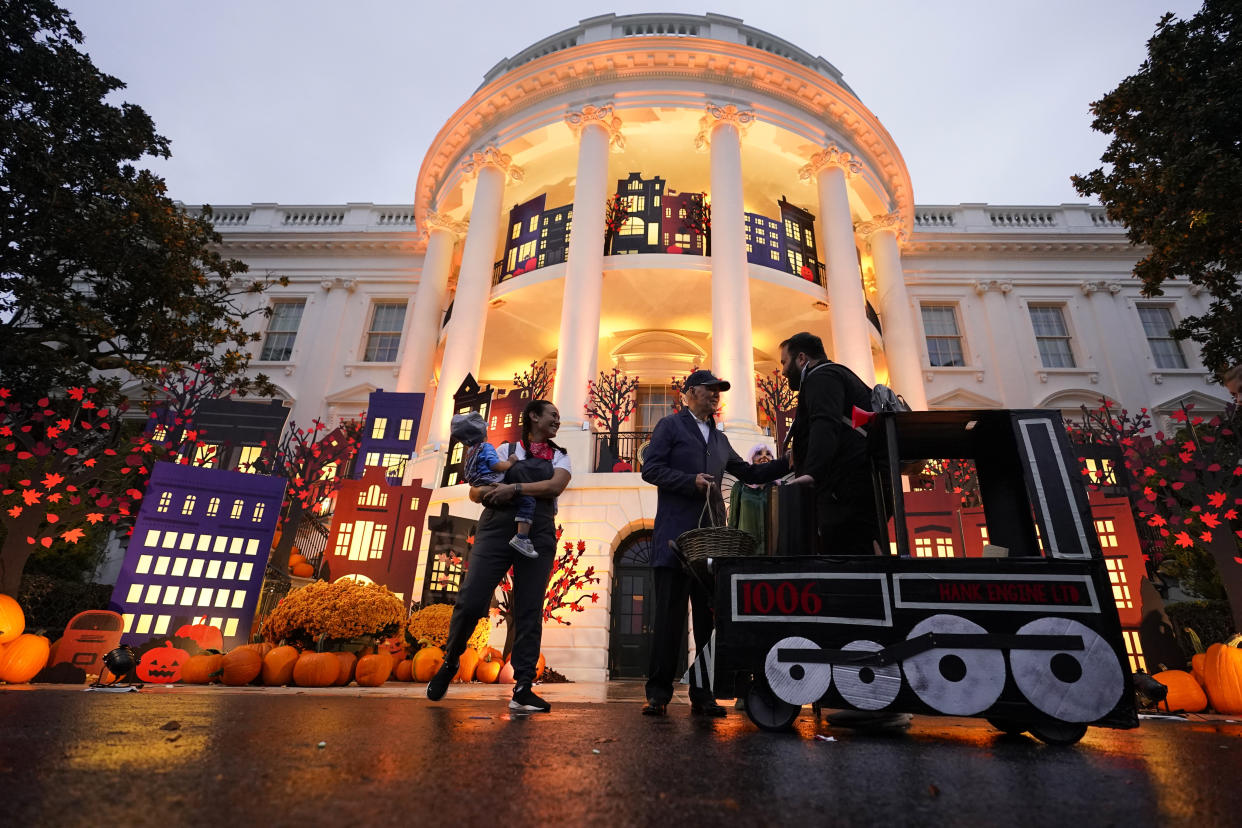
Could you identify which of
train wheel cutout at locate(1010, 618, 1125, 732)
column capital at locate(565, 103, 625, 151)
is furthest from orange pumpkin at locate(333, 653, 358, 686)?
column capital at locate(565, 103, 625, 151)

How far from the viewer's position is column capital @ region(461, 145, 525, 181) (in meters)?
16.1

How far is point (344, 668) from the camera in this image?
654cm

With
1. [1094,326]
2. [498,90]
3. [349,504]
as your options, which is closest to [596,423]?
[349,504]

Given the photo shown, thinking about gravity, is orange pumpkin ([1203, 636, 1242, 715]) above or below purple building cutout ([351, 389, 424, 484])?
below

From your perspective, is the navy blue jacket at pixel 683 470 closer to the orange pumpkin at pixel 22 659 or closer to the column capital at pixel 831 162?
the orange pumpkin at pixel 22 659

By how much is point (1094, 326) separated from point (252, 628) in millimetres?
24520

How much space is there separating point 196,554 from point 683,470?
23.5 feet

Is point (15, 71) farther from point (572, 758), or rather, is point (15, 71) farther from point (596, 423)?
point (572, 758)

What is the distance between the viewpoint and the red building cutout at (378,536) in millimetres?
8898

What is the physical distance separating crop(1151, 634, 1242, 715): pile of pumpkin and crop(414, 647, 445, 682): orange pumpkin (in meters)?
7.57

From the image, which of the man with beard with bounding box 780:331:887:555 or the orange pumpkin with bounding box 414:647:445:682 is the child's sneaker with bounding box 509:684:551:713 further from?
the orange pumpkin with bounding box 414:647:445:682

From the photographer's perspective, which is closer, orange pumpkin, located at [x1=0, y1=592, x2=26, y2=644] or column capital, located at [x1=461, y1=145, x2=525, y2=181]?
orange pumpkin, located at [x1=0, y1=592, x2=26, y2=644]

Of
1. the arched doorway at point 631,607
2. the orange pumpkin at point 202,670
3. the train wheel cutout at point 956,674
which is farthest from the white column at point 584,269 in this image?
the train wheel cutout at point 956,674

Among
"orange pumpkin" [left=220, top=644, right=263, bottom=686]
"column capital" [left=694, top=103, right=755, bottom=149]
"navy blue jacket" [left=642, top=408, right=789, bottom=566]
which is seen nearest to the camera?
"navy blue jacket" [left=642, top=408, right=789, bottom=566]
